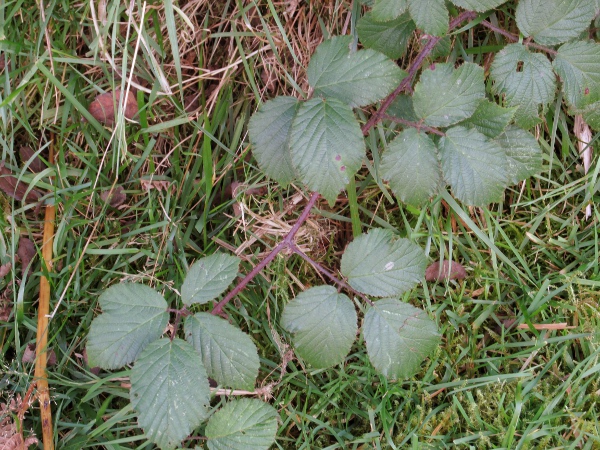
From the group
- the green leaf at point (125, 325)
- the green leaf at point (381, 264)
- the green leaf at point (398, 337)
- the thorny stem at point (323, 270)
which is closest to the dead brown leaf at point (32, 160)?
the green leaf at point (125, 325)

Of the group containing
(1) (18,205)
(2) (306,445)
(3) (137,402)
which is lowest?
(2) (306,445)

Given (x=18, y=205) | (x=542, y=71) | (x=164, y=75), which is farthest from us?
(x=18, y=205)

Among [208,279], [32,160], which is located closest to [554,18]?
[208,279]

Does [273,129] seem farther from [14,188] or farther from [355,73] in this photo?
[14,188]

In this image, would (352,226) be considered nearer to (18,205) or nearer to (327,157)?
(327,157)

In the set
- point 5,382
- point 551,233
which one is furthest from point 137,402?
point 551,233
